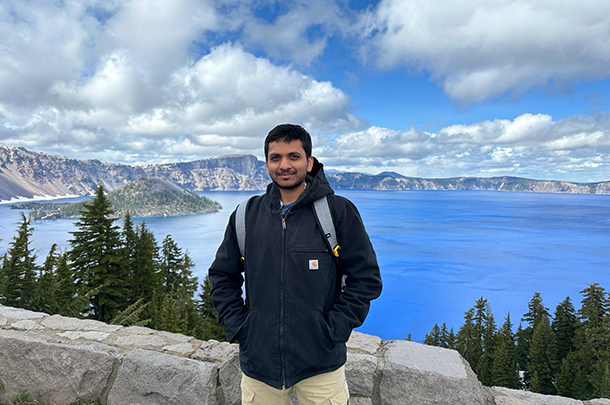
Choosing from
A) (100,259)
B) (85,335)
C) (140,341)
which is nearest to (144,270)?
(100,259)

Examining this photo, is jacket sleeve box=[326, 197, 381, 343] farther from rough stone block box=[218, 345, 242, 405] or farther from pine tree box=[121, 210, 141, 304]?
pine tree box=[121, 210, 141, 304]

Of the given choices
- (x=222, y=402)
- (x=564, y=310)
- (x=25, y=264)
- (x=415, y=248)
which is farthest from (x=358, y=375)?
(x=415, y=248)

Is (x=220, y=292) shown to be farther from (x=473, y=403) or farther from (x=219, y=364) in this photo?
(x=473, y=403)

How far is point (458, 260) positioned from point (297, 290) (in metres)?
96.2

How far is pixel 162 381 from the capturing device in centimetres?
287

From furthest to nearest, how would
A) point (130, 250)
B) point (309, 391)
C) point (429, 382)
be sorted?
point (130, 250)
point (429, 382)
point (309, 391)

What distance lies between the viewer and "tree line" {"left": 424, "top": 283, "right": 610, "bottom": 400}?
24227 millimetres

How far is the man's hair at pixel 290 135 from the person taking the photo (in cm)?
214

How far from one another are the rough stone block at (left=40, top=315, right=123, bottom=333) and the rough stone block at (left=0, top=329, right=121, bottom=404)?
50cm

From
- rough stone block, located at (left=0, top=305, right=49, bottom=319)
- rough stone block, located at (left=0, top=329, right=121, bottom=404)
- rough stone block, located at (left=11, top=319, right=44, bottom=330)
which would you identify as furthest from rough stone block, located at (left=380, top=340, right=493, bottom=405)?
rough stone block, located at (left=0, top=305, right=49, bottom=319)

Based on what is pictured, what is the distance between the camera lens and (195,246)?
9188cm

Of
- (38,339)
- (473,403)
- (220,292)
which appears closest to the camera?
(220,292)

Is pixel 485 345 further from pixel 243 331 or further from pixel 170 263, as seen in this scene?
pixel 243 331

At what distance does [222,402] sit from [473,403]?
194cm
